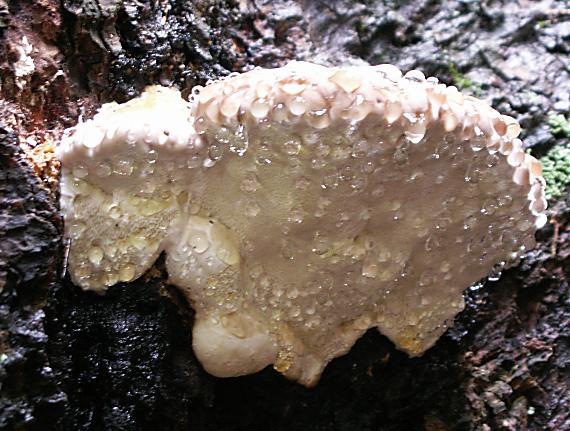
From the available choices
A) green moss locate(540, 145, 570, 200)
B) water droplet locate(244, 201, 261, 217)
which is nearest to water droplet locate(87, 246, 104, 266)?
water droplet locate(244, 201, 261, 217)

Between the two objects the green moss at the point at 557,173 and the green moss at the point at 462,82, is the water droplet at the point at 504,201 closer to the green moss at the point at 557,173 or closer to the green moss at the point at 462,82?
the green moss at the point at 557,173

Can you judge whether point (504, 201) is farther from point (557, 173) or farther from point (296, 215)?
point (557, 173)

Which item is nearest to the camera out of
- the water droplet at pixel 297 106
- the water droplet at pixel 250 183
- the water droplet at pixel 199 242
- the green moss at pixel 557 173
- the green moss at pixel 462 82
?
the water droplet at pixel 297 106

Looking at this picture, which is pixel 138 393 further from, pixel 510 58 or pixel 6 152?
pixel 510 58

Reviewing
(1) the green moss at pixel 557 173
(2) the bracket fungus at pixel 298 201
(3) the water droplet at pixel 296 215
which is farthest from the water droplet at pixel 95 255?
(1) the green moss at pixel 557 173

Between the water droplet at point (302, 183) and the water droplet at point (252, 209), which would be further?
the water droplet at point (252, 209)

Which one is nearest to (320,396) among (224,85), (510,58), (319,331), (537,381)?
(319,331)

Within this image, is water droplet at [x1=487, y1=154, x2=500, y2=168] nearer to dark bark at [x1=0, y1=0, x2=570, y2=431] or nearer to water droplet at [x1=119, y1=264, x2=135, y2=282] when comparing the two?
dark bark at [x1=0, y1=0, x2=570, y2=431]

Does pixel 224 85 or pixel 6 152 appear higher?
pixel 224 85
